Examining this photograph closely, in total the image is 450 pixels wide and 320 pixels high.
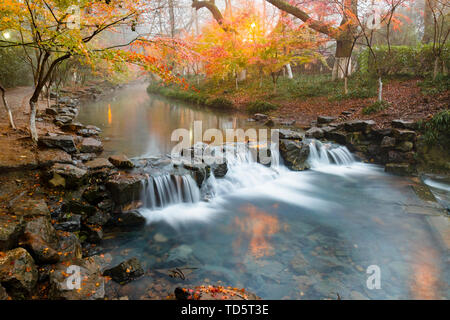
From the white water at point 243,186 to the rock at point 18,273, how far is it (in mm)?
3031

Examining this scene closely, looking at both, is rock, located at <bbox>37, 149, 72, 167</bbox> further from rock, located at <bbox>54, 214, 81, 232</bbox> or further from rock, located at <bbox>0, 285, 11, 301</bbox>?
rock, located at <bbox>0, 285, 11, 301</bbox>

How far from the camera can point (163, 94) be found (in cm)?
3703

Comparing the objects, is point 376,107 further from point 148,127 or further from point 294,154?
point 148,127

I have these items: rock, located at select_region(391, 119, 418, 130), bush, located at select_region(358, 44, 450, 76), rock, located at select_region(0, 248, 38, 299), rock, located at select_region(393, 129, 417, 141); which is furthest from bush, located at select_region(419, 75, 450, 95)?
rock, located at select_region(0, 248, 38, 299)

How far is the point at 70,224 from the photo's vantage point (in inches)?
209

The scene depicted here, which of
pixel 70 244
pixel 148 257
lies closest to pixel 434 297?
pixel 148 257

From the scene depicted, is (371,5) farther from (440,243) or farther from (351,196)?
(440,243)

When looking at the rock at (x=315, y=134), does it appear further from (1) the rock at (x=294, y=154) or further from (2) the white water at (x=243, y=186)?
(1) the rock at (x=294, y=154)

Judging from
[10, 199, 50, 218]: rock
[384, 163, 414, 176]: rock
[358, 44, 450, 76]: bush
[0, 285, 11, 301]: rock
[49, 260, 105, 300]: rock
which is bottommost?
[49, 260, 105, 300]: rock

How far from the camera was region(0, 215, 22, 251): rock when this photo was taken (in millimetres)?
3664

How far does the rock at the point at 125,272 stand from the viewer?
4.21 meters

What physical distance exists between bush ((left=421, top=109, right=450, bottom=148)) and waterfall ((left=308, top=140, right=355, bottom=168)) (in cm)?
271

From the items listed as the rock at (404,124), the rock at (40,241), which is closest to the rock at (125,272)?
the rock at (40,241)

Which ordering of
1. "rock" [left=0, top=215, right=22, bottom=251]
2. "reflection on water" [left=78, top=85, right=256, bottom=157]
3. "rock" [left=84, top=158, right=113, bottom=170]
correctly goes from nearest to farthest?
"rock" [left=0, top=215, right=22, bottom=251]
"rock" [left=84, top=158, right=113, bottom=170]
"reflection on water" [left=78, top=85, right=256, bottom=157]
